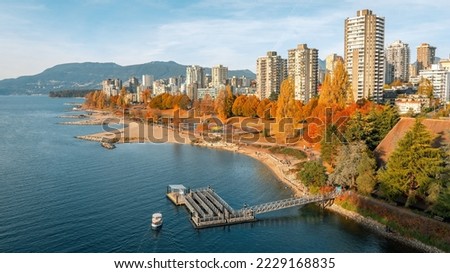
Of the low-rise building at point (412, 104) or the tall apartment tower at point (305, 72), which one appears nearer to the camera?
the low-rise building at point (412, 104)

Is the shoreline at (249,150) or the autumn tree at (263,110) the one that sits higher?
the autumn tree at (263,110)

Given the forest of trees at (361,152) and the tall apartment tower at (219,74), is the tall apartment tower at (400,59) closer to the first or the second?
the tall apartment tower at (219,74)

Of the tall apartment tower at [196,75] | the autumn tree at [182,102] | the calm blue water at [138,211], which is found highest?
the tall apartment tower at [196,75]

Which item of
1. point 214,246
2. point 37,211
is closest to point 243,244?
point 214,246

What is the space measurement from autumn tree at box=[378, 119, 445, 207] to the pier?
7.71 feet

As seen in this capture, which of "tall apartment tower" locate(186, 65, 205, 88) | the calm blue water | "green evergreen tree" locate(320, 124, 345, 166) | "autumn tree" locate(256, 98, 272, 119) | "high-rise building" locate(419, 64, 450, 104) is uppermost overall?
"tall apartment tower" locate(186, 65, 205, 88)

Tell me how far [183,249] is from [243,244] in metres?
1.65

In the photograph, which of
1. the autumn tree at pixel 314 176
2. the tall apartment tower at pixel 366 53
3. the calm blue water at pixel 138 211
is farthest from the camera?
the tall apartment tower at pixel 366 53

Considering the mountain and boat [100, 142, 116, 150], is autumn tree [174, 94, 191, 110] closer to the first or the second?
boat [100, 142, 116, 150]

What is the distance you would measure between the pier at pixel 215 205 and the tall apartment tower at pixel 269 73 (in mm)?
39692

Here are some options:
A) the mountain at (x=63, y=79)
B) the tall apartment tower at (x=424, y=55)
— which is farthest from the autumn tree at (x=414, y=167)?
the mountain at (x=63, y=79)

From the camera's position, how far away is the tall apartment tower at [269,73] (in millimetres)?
54562

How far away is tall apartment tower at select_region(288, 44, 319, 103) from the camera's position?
4453 centimetres

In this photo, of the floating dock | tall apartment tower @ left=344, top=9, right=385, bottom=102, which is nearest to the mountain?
tall apartment tower @ left=344, top=9, right=385, bottom=102
